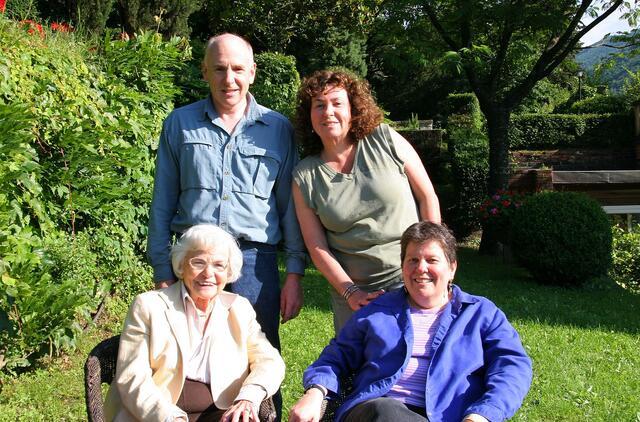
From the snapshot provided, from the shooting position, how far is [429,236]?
8.27ft

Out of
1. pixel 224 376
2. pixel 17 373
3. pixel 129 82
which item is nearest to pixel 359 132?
pixel 224 376

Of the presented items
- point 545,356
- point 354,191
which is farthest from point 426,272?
point 545,356

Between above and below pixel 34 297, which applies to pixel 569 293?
below

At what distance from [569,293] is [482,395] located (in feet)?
19.9

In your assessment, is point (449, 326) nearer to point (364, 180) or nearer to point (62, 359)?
point (364, 180)

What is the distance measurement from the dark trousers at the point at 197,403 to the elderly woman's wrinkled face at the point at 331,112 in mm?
1079

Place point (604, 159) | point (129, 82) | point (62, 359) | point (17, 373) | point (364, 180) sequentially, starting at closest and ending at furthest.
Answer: point (364, 180), point (17, 373), point (62, 359), point (129, 82), point (604, 159)

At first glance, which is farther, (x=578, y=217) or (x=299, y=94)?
(x=578, y=217)

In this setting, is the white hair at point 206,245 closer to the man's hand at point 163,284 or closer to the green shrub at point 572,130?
the man's hand at point 163,284

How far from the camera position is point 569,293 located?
794 cm

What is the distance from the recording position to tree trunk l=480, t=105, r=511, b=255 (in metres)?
10.8

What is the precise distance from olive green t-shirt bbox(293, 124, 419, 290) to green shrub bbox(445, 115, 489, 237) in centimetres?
963

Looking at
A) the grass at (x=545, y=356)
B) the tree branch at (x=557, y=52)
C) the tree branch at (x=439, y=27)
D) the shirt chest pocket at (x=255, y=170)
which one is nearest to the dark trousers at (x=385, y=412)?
the shirt chest pocket at (x=255, y=170)

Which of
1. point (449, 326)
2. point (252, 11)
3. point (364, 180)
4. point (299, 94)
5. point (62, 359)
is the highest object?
point (252, 11)
